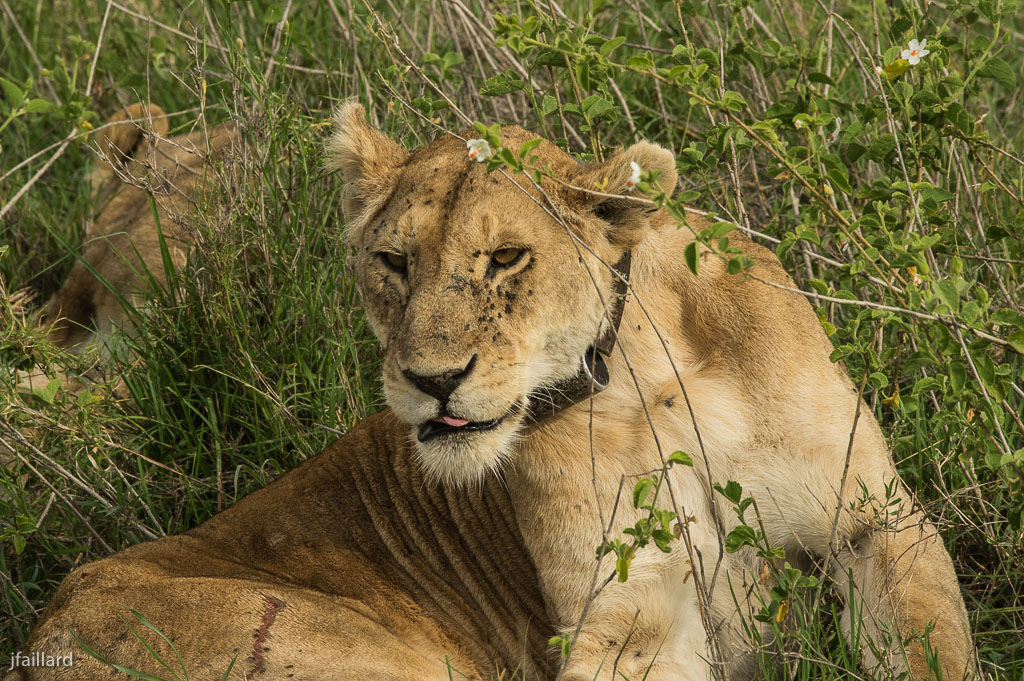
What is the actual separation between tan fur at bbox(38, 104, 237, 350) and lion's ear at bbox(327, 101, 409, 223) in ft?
5.36

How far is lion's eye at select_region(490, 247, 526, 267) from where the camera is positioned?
276 cm

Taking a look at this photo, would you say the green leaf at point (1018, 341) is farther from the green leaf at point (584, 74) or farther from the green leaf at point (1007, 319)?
the green leaf at point (584, 74)

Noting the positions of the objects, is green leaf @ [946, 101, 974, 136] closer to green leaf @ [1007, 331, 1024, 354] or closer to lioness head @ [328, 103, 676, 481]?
green leaf @ [1007, 331, 1024, 354]

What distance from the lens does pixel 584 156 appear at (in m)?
3.58

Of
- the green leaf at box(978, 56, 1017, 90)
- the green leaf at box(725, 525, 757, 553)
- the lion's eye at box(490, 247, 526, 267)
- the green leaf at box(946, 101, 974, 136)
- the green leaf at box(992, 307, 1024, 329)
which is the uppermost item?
the green leaf at box(978, 56, 1017, 90)

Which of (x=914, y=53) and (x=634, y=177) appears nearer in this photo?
(x=634, y=177)

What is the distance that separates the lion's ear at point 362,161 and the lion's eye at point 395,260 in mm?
258

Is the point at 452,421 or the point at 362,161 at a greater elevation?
the point at 362,161

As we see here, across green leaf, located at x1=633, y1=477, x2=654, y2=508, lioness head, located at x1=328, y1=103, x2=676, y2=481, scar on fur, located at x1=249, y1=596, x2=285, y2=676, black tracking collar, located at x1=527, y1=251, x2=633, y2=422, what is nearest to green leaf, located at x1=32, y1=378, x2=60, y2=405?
scar on fur, located at x1=249, y1=596, x2=285, y2=676

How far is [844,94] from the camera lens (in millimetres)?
5031

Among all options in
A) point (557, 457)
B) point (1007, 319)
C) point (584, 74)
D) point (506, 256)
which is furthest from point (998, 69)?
point (557, 457)

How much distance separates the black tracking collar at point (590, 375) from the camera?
9.59 feet

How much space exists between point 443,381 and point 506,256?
0.37 metres

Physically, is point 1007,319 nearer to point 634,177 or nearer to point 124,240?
point 634,177
